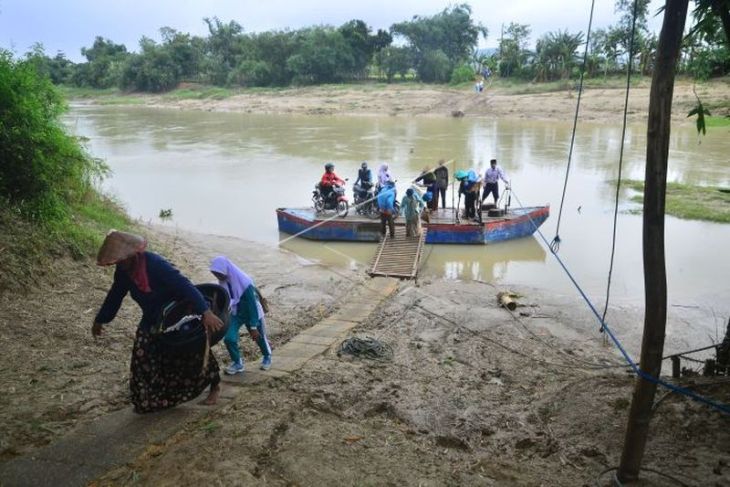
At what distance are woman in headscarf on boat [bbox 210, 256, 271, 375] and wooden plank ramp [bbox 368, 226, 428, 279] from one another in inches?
213

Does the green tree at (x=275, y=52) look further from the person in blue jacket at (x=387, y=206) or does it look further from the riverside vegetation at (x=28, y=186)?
the riverside vegetation at (x=28, y=186)

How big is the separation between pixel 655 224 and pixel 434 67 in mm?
53836

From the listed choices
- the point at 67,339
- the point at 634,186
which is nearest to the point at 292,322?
the point at 67,339

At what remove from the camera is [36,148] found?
7062 millimetres

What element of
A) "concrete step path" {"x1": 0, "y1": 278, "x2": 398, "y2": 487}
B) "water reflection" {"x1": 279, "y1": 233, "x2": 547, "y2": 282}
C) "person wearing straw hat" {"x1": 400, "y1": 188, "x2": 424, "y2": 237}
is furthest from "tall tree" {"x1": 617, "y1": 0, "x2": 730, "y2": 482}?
"person wearing straw hat" {"x1": 400, "y1": 188, "x2": 424, "y2": 237}

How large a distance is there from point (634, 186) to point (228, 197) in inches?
539

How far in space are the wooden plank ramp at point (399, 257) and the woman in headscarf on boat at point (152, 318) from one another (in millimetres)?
6294

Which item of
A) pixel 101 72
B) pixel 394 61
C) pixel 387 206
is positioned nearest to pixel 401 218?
pixel 387 206

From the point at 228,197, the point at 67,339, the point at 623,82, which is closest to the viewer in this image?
the point at 67,339

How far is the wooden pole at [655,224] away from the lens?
2.72 m

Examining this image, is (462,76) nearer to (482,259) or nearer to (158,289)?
(482,259)

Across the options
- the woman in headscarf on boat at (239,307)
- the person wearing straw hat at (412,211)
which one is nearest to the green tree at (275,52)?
the person wearing straw hat at (412,211)

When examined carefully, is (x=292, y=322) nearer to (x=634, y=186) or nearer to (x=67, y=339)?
(x=67, y=339)

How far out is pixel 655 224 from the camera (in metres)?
2.88
